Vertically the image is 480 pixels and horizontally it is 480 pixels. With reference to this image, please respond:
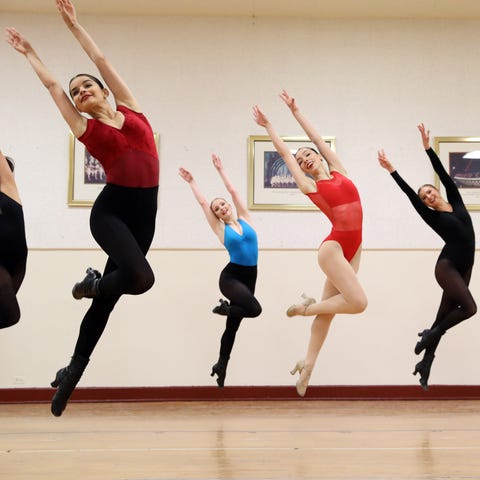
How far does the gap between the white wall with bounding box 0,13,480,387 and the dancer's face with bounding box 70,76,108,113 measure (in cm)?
319

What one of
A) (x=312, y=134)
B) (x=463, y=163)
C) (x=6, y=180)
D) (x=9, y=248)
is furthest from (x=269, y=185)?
(x=9, y=248)

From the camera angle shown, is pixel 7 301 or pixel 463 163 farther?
pixel 463 163

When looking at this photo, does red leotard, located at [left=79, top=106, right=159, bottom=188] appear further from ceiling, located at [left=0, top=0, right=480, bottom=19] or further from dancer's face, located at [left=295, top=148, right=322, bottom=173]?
ceiling, located at [left=0, top=0, right=480, bottom=19]

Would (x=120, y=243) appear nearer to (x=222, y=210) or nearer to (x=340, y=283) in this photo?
(x=340, y=283)

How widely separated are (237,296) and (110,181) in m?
1.68

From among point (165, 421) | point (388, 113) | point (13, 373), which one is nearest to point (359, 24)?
point (388, 113)

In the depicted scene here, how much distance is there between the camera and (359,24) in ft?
21.2

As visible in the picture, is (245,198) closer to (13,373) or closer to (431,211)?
(431,211)

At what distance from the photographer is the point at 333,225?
162 inches

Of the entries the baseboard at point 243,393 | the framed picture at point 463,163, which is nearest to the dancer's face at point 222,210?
the baseboard at point 243,393

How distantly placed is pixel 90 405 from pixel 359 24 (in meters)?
4.42

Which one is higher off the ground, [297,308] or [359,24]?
[359,24]

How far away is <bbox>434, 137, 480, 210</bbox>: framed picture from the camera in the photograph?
6320 millimetres

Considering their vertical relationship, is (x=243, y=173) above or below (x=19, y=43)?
below
